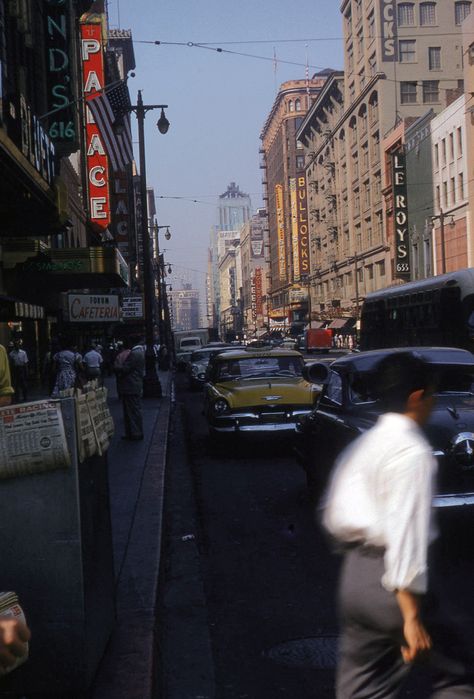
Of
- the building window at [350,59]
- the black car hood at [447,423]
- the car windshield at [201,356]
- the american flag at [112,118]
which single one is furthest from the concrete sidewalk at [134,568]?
the building window at [350,59]

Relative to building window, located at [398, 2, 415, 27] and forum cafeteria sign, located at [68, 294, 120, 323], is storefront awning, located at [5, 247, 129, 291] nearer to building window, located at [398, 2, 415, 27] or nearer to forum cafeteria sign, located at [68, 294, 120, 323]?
forum cafeteria sign, located at [68, 294, 120, 323]

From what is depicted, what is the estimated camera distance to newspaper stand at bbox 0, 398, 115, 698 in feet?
13.0

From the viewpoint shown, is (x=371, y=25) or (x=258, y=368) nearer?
(x=258, y=368)

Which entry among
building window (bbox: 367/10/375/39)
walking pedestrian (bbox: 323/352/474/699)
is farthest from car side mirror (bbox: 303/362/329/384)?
building window (bbox: 367/10/375/39)

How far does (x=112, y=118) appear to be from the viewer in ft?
77.2

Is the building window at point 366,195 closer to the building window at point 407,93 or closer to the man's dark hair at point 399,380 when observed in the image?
the building window at point 407,93

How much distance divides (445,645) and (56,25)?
26.8 m

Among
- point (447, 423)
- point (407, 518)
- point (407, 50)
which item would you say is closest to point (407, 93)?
point (407, 50)

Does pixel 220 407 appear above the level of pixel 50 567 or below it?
below

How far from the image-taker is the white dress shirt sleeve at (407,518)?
3.01 meters

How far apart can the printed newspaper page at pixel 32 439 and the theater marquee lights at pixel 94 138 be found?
3649 centimetres

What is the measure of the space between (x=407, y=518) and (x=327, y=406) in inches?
241

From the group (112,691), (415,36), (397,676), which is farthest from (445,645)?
(415,36)

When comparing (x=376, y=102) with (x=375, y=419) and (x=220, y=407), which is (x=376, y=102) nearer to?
(x=220, y=407)
